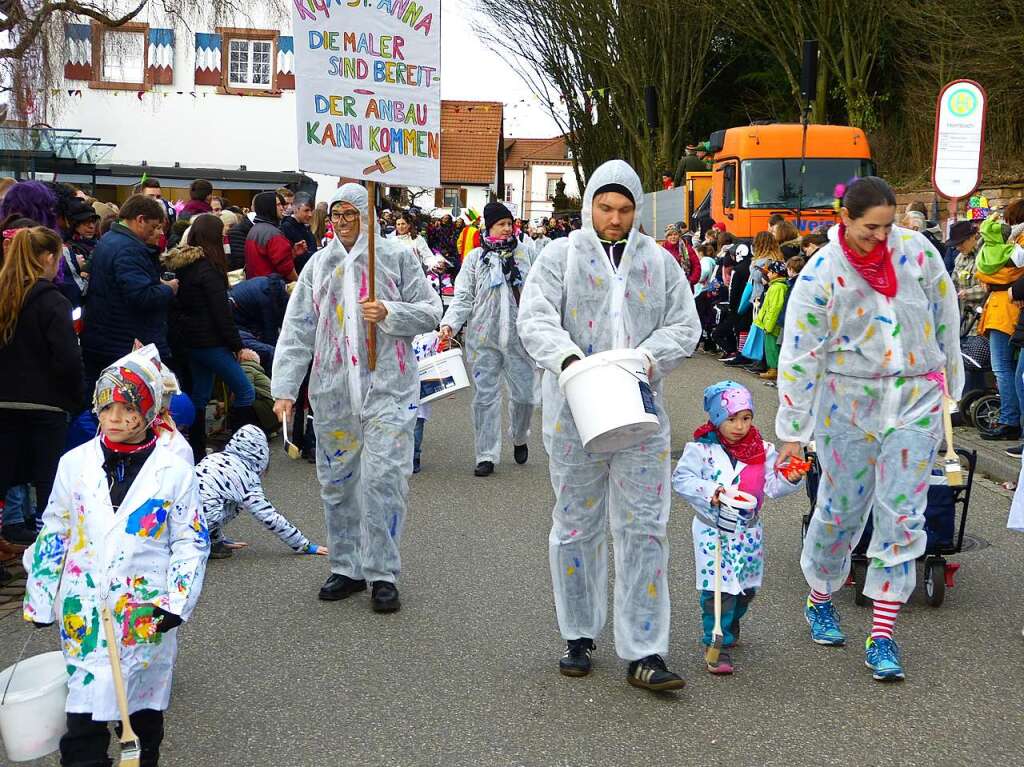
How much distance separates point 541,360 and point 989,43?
70.0 feet

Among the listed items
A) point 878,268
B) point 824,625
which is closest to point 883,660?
point 824,625

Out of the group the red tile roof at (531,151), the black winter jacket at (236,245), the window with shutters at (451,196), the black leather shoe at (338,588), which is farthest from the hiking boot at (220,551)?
the red tile roof at (531,151)

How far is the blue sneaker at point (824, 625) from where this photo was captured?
546cm

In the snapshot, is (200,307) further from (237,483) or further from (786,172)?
(786,172)

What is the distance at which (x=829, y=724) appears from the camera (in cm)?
455

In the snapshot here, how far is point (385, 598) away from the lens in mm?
6004

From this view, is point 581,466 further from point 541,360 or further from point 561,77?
point 561,77

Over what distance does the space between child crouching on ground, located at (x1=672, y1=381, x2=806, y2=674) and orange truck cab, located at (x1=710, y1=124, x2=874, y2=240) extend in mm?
15855

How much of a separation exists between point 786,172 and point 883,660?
54.9 feet

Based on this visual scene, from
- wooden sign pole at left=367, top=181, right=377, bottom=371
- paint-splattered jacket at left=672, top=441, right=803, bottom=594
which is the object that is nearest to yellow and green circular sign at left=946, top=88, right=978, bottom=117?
wooden sign pole at left=367, top=181, right=377, bottom=371

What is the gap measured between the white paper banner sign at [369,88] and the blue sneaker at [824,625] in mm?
2601

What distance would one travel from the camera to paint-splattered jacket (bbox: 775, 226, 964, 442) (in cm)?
507

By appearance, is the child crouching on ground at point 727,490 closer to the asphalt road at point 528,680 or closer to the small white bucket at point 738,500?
the small white bucket at point 738,500

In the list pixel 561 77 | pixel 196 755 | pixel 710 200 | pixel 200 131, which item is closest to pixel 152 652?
pixel 196 755
